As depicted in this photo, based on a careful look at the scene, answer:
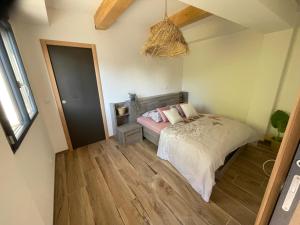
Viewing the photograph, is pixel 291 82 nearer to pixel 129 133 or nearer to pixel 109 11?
pixel 129 133

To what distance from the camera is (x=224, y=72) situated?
3322 millimetres

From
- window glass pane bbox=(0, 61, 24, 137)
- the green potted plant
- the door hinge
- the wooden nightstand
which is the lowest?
the wooden nightstand

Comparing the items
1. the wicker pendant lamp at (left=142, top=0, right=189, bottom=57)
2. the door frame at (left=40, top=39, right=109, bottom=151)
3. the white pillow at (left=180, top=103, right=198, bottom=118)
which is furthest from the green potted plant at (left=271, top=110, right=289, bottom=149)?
the door frame at (left=40, top=39, right=109, bottom=151)

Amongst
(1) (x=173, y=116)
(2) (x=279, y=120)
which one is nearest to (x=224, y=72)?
(2) (x=279, y=120)

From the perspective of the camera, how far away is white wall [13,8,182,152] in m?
2.23

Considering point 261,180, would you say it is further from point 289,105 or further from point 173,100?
point 173,100

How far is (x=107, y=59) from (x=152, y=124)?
1.66 meters

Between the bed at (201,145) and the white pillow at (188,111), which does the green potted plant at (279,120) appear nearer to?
the bed at (201,145)

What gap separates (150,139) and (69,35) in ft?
8.22

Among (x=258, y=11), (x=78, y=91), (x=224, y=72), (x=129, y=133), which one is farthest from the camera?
(x=224, y=72)

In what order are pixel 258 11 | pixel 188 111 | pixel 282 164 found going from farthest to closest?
1. pixel 188 111
2. pixel 258 11
3. pixel 282 164

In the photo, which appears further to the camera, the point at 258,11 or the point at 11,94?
the point at 258,11

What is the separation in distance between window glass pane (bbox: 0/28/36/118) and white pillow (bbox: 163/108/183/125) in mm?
2215

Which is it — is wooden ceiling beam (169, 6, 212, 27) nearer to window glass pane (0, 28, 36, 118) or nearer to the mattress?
the mattress
